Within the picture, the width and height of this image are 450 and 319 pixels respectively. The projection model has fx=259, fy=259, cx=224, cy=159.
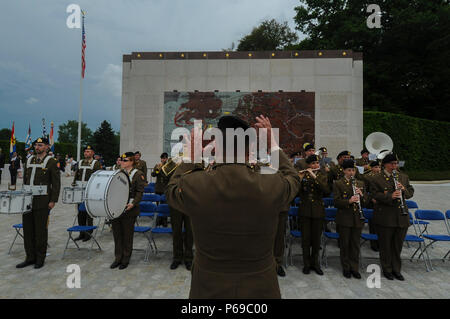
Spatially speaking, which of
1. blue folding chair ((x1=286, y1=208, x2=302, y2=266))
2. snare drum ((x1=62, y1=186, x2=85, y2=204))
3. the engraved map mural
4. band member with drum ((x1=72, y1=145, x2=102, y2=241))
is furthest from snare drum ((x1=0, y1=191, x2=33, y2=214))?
the engraved map mural

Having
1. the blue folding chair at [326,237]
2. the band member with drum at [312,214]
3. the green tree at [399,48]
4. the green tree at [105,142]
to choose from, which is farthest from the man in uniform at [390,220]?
the green tree at [105,142]

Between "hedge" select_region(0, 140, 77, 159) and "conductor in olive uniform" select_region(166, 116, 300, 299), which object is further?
"hedge" select_region(0, 140, 77, 159)

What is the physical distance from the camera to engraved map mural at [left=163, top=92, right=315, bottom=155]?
53.6 feet

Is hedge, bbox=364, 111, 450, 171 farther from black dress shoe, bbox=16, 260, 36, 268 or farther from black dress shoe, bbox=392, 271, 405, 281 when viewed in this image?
black dress shoe, bbox=16, 260, 36, 268

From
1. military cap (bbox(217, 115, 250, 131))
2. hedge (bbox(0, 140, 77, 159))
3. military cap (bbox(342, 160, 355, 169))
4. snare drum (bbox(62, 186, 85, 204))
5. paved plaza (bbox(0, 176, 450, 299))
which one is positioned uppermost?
hedge (bbox(0, 140, 77, 159))

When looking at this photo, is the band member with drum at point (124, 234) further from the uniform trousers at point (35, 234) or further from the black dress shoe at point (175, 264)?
the uniform trousers at point (35, 234)

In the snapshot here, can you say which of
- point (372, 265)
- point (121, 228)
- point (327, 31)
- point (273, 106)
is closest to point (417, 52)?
point (327, 31)

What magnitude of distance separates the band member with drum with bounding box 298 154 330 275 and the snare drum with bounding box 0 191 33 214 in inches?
203

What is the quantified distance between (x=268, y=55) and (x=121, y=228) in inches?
617

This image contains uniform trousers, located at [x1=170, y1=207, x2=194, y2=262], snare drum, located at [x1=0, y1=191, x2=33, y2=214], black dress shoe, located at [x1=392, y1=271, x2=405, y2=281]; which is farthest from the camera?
uniform trousers, located at [x1=170, y1=207, x2=194, y2=262]

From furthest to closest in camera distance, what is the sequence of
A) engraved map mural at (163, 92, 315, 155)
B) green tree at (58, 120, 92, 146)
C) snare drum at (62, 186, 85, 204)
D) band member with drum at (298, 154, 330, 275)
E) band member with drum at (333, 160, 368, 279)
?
green tree at (58, 120, 92, 146) → engraved map mural at (163, 92, 315, 155) → snare drum at (62, 186, 85, 204) → band member with drum at (298, 154, 330, 275) → band member with drum at (333, 160, 368, 279)

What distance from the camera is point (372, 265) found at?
511 centimetres

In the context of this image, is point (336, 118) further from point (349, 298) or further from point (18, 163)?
point (18, 163)

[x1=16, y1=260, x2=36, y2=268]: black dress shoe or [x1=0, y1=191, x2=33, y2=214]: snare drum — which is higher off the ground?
[x1=0, y1=191, x2=33, y2=214]: snare drum
